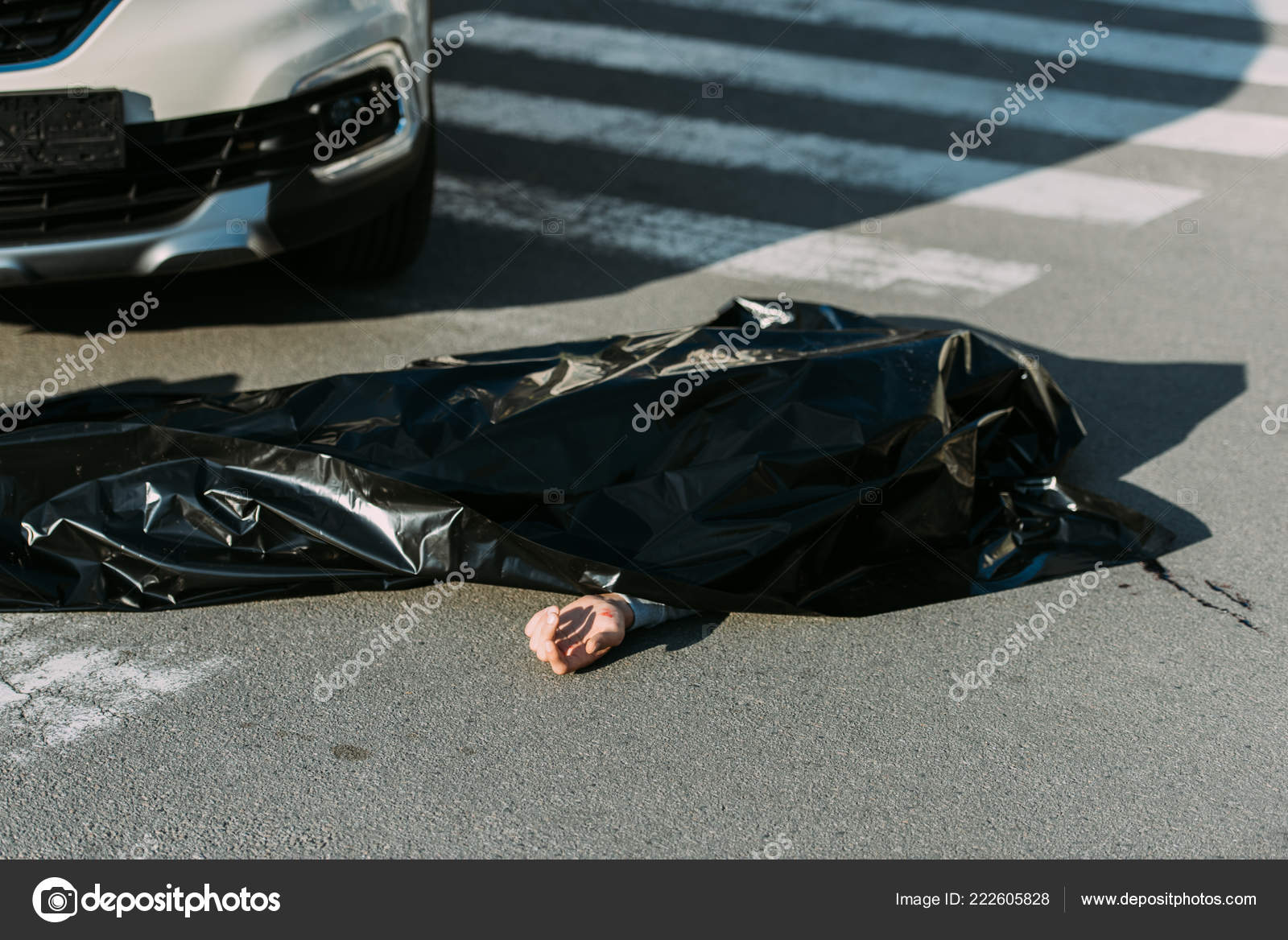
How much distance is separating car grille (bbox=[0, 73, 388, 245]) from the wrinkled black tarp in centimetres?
72

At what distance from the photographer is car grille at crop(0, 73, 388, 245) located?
354cm

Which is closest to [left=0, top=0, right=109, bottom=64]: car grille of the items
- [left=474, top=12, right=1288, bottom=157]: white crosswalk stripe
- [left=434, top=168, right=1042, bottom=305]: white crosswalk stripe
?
[left=434, top=168, right=1042, bottom=305]: white crosswalk stripe

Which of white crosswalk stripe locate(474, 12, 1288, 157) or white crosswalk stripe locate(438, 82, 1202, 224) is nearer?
white crosswalk stripe locate(438, 82, 1202, 224)

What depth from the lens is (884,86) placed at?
6707 mm

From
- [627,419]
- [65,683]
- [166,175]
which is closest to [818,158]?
[166,175]

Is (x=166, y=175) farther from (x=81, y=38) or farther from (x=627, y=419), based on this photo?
(x=627, y=419)

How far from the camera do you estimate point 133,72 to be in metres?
3.49

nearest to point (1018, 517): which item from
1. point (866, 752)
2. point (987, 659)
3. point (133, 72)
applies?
point (987, 659)

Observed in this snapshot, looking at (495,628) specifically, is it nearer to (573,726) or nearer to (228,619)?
(573,726)

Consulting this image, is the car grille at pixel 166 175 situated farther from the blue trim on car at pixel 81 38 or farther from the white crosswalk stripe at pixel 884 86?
the white crosswalk stripe at pixel 884 86

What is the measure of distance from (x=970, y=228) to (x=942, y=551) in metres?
2.66
